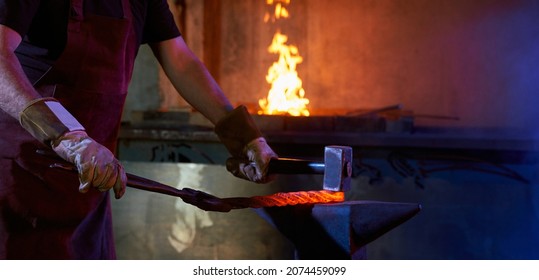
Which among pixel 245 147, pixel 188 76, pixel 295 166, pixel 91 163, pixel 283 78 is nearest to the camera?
pixel 91 163

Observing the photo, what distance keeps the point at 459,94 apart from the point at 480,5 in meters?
0.74

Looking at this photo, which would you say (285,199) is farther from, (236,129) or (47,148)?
(47,148)

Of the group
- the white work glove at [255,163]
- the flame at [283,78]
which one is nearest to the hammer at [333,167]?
the white work glove at [255,163]

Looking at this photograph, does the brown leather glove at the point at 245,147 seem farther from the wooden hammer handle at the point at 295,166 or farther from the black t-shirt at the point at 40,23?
the black t-shirt at the point at 40,23

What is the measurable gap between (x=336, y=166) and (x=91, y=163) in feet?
2.38

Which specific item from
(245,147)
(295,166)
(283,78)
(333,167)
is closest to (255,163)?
(245,147)

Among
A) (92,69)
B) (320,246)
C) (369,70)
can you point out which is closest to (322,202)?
(320,246)

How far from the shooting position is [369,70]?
552 centimetres

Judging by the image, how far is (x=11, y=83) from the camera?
6.18 ft

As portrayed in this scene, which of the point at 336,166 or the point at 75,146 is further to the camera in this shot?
the point at 336,166

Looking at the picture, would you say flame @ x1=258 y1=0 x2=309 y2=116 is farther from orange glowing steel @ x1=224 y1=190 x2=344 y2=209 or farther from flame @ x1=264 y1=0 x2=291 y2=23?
orange glowing steel @ x1=224 y1=190 x2=344 y2=209

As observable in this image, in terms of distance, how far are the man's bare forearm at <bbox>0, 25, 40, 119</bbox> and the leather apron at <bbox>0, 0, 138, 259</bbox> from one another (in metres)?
0.23

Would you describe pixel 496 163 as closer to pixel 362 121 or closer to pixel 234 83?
pixel 362 121

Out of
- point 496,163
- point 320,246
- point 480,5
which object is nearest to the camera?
point 320,246
